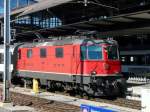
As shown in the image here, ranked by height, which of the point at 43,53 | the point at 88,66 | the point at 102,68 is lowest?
the point at 102,68

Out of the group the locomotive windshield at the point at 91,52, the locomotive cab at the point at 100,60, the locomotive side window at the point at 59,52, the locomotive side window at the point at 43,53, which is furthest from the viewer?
the locomotive side window at the point at 43,53

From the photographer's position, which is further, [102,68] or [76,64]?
[76,64]

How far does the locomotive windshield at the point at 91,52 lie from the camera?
22469 millimetres

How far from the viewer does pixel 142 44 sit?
38.7 metres

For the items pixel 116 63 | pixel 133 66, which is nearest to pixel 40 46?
pixel 116 63

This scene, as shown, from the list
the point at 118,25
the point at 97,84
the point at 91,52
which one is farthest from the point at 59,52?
Answer: the point at 118,25

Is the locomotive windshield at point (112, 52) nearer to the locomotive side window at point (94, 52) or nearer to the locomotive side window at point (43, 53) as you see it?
the locomotive side window at point (94, 52)

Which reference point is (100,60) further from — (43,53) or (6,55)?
(6,55)

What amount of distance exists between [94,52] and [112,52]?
40.8 inches

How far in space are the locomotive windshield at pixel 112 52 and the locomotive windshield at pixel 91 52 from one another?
0.49m

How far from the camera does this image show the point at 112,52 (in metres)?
23.1

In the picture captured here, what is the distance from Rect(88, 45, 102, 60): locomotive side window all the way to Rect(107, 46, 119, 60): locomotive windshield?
48cm

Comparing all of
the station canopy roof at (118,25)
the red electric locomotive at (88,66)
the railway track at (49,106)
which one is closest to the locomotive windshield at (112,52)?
the red electric locomotive at (88,66)

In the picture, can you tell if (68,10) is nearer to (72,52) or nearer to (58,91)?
(58,91)
